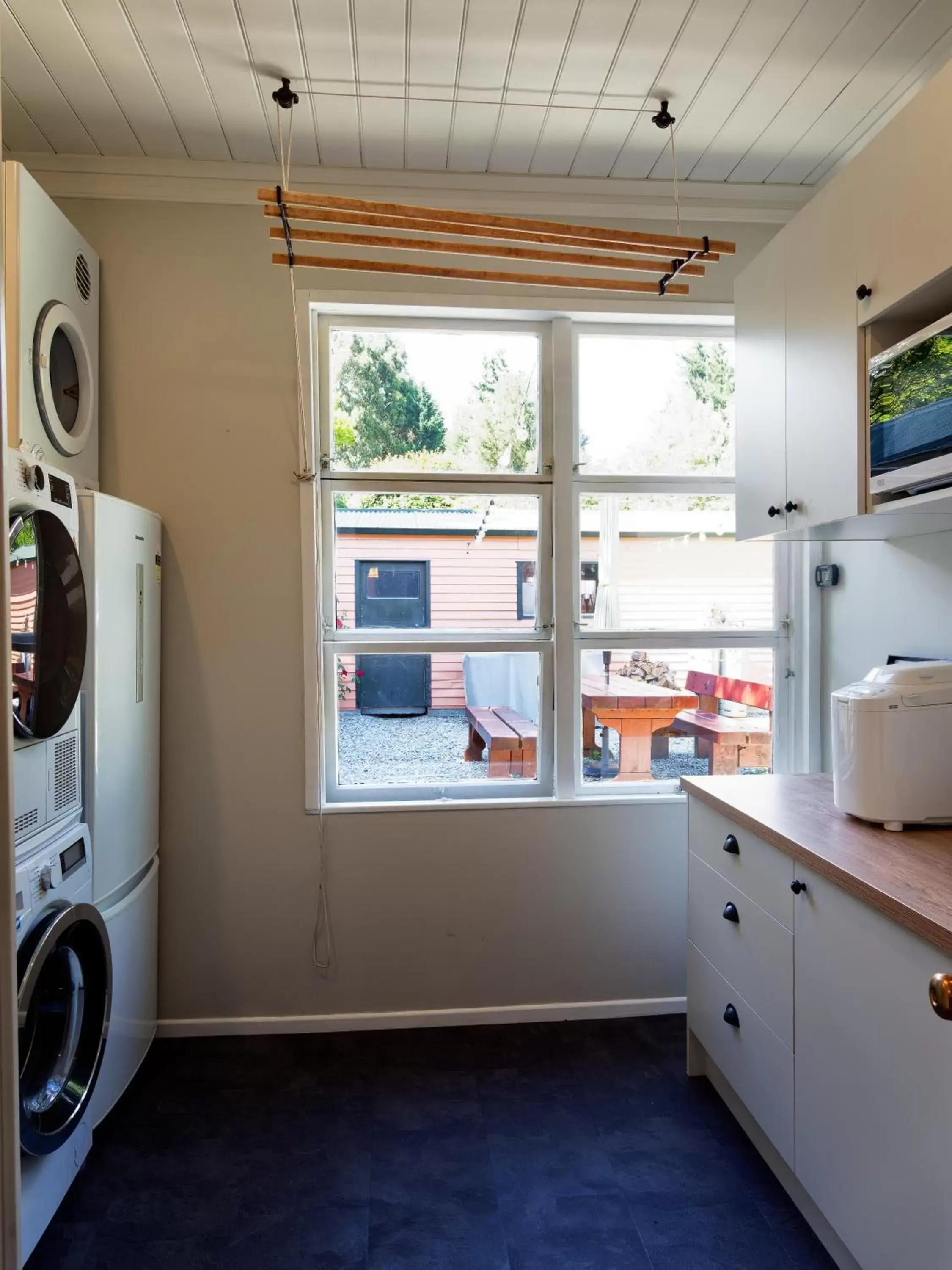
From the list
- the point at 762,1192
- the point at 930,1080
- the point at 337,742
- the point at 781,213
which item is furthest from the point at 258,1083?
the point at 781,213

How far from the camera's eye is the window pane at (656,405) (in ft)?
9.14

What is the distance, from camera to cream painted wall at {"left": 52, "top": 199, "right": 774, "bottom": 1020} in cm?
253

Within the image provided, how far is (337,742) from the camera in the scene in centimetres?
273

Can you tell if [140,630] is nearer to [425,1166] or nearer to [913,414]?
[425,1166]

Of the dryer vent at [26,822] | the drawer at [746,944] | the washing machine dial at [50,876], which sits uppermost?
the dryer vent at [26,822]

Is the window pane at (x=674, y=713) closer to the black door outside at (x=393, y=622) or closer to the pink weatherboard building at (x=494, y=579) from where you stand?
the pink weatherboard building at (x=494, y=579)

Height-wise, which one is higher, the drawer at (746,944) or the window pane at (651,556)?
the window pane at (651,556)

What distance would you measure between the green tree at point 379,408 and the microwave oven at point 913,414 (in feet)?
4.71

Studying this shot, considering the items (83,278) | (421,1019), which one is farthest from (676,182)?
(421,1019)

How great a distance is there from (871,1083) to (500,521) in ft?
6.28

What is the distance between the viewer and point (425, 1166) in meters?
1.99

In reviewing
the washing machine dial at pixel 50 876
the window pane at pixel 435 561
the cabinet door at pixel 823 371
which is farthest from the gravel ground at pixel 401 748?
the cabinet door at pixel 823 371

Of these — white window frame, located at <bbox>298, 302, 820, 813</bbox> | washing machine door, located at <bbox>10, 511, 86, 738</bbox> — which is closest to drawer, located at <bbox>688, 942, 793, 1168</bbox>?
white window frame, located at <bbox>298, 302, 820, 813</bbox>

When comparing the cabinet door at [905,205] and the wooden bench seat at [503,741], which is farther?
the wooden bench seat at [503,741]
